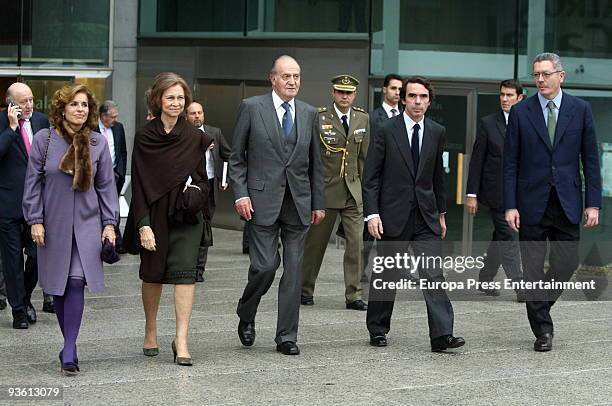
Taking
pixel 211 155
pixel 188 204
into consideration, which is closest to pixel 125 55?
pixel 211 155

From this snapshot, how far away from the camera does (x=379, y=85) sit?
17484mm

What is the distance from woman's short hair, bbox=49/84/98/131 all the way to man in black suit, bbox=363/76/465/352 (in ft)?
7.04

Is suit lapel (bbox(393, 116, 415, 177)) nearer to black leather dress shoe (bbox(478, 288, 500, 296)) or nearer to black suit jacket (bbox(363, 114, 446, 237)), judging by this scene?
black suit jacket (bbox(363, 114, 446, 237))

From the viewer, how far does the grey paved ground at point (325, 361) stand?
7.82 metres

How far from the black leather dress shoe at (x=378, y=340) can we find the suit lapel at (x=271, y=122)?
147 cm

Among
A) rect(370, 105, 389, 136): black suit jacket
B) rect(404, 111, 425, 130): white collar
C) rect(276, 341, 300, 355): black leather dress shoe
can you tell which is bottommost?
rect(276, 341, 300, 355): black leather dress shoe

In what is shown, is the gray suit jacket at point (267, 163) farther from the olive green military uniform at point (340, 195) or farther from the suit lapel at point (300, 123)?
the olive green military uniform at point (340, 195)

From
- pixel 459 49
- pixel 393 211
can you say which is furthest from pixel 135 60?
pixel 393 211

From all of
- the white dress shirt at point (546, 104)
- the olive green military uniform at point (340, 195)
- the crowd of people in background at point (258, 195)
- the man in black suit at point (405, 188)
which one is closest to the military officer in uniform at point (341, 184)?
the olive green military uniform at point (340, 195)

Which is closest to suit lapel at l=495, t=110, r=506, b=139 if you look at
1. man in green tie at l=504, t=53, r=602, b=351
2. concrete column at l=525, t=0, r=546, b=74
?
man in green tie at l=504, t=53, r=602, b=351

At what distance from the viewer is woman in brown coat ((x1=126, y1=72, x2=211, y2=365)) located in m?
8.75

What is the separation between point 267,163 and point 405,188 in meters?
1.02

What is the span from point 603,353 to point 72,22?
13.3 metres

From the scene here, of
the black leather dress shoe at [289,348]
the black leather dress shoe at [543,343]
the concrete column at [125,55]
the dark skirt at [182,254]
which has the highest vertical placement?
the concrete column at [125,55]
